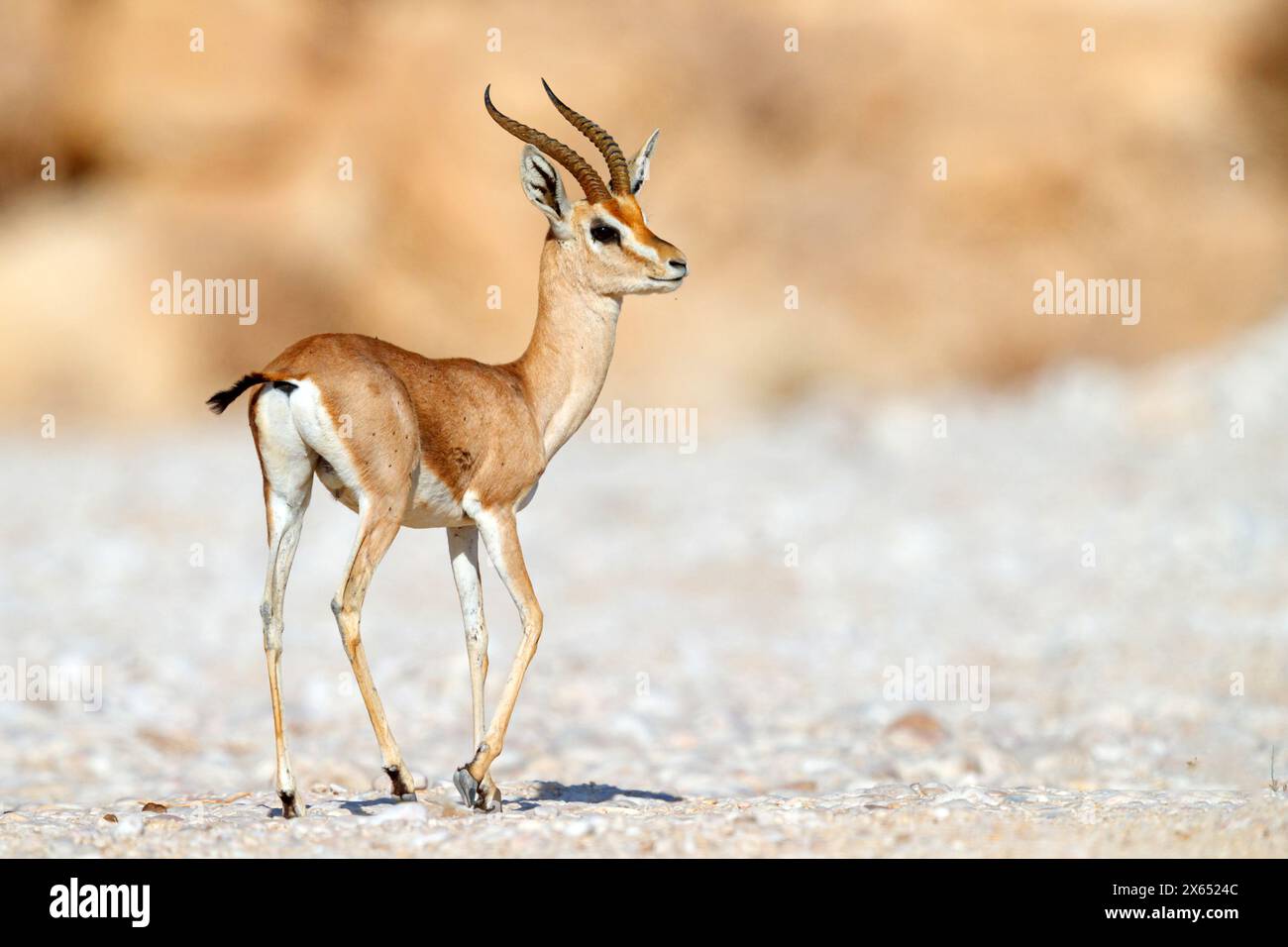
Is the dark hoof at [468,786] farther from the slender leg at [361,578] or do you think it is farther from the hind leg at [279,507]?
the hind leg at [279,507]

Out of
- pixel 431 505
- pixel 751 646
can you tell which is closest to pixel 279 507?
pixel 431 505

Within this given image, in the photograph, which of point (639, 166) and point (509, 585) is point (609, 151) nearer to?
point (639, 166)

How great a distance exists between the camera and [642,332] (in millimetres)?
30391

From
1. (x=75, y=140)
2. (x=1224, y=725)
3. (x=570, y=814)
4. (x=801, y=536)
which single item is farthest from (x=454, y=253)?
(x=570, y=814)

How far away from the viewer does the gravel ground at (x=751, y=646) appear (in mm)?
7379

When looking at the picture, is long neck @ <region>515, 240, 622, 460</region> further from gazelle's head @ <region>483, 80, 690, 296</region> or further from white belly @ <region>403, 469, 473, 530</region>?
white belly @ <region>403, 469, 473, 530</region>

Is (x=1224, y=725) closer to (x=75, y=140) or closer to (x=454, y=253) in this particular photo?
(x=454, y=253)

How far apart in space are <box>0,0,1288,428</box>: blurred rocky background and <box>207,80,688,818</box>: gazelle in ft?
67.5

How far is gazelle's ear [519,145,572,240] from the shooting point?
28.7 ft

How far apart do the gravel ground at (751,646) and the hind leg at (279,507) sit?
0.28 metres

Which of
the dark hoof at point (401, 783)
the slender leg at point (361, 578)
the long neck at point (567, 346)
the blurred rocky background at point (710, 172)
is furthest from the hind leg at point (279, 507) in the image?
the blurred rocky background at point (710, 172)

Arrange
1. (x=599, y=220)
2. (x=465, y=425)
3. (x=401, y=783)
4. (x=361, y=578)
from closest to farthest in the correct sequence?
(x=361, y=578), (x=401, y=783), (x=465, y=425), (x=599, y=220)

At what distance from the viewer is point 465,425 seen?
8.27 meters

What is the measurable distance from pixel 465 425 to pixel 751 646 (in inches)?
274
